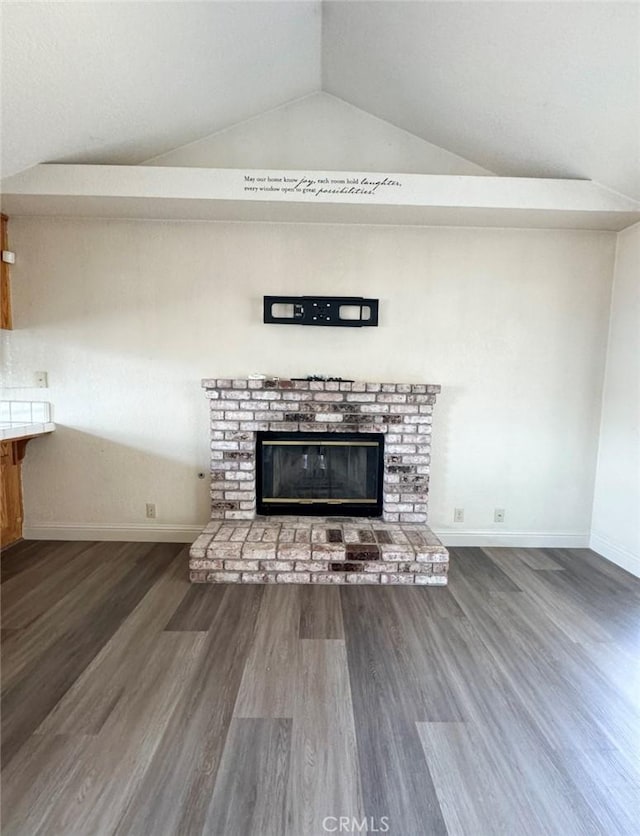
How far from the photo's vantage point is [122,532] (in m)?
2.99

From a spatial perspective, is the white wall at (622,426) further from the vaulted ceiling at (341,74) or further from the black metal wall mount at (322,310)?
the black metal wall mount at (322,310)

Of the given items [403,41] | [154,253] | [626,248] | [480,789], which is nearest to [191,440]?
[154,253]

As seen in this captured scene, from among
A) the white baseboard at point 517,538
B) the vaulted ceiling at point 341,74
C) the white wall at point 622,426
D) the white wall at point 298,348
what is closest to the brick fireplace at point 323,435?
the white wall at point 298,348

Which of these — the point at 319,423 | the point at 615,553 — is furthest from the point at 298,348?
the point at 615,553

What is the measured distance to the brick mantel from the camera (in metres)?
2.78

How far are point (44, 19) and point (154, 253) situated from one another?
1.29 m

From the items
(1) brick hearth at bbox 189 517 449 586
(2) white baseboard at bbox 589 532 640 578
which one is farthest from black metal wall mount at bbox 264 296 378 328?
(2) white baseboard at bbox 589 532 640 578

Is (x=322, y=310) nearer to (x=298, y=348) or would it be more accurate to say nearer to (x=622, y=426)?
(x=298, y=348)

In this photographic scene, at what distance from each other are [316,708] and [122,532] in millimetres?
2168

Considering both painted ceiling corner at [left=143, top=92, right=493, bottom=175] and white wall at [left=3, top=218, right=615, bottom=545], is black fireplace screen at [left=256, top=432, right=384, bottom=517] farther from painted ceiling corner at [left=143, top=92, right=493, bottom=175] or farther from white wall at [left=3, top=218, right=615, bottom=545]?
Result: painted ceiling corner at [left=143, top=92, right=493, bottom=175]

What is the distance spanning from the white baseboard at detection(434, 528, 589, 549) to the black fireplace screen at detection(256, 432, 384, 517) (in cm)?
65

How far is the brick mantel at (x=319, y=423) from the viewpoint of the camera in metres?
2.78

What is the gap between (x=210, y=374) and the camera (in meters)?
2.91

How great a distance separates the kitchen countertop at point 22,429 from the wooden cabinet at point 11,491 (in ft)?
0.57
